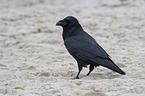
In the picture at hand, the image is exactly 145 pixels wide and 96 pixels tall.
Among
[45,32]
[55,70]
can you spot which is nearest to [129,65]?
[55,70]

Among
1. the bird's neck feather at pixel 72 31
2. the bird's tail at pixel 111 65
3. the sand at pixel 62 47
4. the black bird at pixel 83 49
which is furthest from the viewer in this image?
the bird's neck feather at pixel 72 31

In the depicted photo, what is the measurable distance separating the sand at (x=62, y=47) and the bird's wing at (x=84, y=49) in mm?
311

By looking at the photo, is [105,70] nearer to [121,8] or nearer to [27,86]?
[27,86]

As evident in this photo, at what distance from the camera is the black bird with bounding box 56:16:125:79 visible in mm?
3564

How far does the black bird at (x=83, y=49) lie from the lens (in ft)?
11.7

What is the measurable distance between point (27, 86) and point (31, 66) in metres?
0.93

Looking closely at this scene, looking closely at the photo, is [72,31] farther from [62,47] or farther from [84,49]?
[62,47]

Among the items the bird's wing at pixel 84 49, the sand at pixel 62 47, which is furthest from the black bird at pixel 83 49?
the sand at pixel 62 47

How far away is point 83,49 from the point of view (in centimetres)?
372

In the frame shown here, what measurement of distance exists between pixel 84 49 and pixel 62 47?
1776 mm

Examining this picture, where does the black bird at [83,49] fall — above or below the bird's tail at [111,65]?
above

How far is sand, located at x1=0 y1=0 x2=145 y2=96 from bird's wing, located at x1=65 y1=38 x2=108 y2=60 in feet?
1.02

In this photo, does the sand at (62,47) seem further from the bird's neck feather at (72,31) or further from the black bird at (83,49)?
the bird's neck feather at (72,31)

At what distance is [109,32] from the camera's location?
21.0ft
